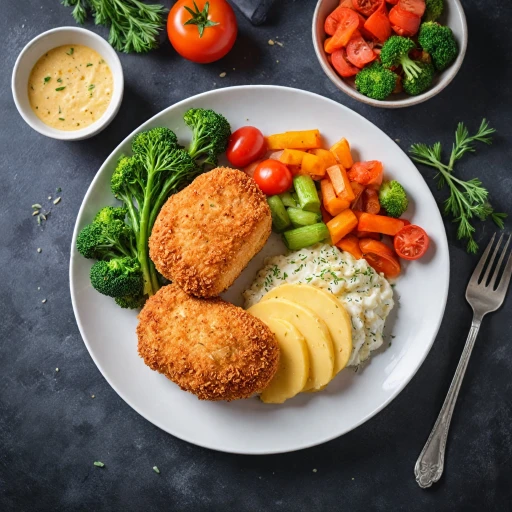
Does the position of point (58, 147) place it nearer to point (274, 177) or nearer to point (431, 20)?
point (274, 177)

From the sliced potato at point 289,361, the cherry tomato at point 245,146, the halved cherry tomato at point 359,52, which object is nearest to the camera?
the sliced potato at point 289,361

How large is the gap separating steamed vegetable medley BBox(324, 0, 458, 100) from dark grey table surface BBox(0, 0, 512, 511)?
41cm

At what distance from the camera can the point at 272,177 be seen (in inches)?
152

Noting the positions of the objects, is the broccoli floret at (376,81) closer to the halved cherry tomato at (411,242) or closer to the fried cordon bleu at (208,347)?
the halved cherry tomato at (411,242)

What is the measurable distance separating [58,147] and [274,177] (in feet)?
6.13

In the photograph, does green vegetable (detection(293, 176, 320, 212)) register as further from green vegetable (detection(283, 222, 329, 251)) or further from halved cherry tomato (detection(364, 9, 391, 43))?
halved cherry tomato (detection(364, 9, 391, 43))

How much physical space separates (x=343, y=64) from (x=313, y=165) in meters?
0.77

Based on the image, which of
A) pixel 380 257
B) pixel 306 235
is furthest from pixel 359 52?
pixel 380 257

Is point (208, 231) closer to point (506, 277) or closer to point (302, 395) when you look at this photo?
point (302, 395)

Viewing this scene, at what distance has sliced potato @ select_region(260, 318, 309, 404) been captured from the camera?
369cm

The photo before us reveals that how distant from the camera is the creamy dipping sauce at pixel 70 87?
4027mm

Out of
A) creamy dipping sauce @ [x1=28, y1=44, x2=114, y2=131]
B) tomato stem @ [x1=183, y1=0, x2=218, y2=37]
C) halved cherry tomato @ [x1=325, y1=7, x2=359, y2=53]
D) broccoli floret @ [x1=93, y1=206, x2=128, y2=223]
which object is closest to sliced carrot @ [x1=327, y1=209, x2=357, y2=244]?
halved cherry tomato @ [x1=325, y1=7, x2=359, y2=53]

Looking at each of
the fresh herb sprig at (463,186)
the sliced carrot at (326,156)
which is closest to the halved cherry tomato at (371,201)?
the sliced carrot at (326,156)

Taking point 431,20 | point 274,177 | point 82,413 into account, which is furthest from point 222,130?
point 82,413
